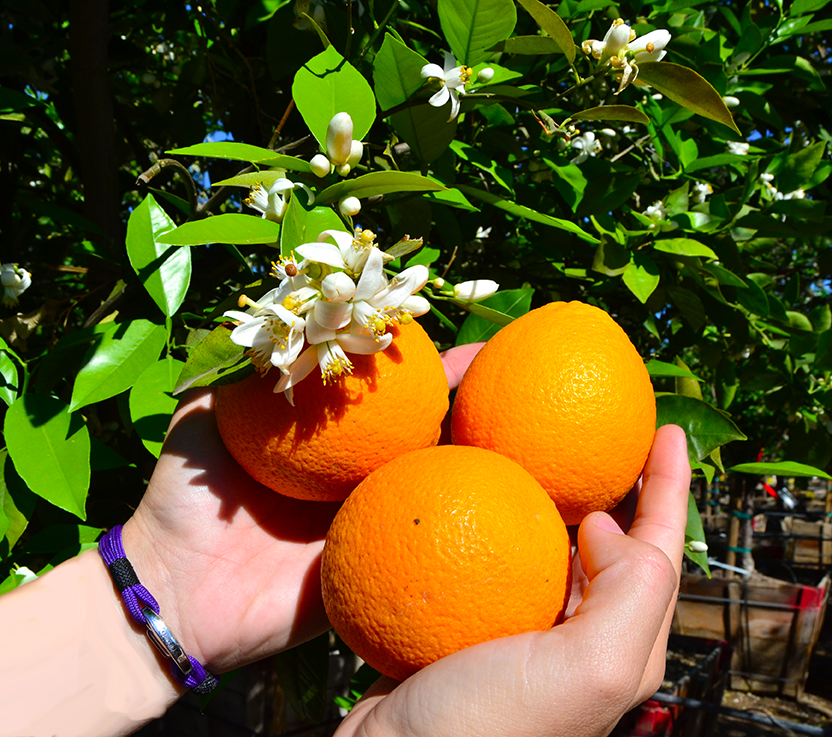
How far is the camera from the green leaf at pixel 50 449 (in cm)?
100

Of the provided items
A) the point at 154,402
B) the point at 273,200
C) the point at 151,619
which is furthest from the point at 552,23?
the point at 151,619

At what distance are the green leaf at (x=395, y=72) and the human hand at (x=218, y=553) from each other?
630mm

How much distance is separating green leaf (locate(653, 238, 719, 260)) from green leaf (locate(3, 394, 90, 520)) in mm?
1268

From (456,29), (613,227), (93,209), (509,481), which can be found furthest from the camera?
(93,209)

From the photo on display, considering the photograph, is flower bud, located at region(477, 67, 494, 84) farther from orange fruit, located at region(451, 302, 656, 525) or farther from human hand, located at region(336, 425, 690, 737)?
human hand, located at region(336, 425, 690, 737)

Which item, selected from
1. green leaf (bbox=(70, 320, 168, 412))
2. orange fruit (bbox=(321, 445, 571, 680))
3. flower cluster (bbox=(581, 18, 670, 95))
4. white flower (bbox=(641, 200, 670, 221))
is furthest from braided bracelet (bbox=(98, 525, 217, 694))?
white flower (bbox=(641, 200, 670, 221))

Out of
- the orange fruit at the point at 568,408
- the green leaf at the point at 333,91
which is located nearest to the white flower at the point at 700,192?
the orange fruit at the point at 568,408

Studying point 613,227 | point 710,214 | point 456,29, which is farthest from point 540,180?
point 456,29

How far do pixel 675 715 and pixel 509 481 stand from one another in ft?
14.1

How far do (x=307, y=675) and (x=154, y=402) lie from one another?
0.67 meters

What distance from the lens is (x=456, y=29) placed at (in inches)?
40.8

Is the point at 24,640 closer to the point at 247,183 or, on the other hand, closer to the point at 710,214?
the point at 247,183

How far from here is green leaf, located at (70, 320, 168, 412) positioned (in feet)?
3.33

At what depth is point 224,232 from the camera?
0.80 meters
